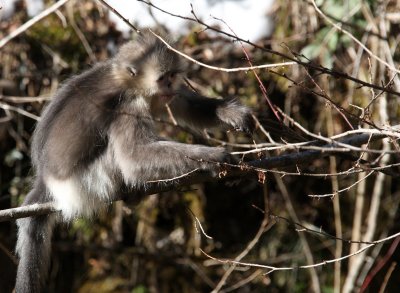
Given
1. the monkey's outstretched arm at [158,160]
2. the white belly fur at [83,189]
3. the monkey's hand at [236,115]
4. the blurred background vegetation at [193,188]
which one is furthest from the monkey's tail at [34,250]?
Answer: the blurred background vegetation at [193,188]

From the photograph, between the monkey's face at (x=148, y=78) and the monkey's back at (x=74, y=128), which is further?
the monkey's face at (x=148, y=78)

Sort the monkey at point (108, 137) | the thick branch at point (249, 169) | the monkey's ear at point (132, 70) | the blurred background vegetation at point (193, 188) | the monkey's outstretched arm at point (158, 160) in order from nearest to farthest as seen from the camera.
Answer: the thick branch at point (249, 169), the monkey's outstretched arm at point (158, 160), the monkey at point (108, 137), the monkey's ear at point (132, 70), the blurred background vegetation at point (193, 188)

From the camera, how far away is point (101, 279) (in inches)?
284

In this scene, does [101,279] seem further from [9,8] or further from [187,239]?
[9,8]

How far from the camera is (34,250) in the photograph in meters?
4.39

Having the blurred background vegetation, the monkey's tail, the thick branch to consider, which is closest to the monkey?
the monkey's tail

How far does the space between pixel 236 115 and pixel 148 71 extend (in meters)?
0.72

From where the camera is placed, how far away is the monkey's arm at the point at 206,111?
4699mm

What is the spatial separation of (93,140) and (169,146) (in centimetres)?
61

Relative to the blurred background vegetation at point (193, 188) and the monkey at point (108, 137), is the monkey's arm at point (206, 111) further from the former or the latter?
the blurred background vegetation at point (193, 188)

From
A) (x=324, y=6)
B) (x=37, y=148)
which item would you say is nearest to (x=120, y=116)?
(x=37, y=148)

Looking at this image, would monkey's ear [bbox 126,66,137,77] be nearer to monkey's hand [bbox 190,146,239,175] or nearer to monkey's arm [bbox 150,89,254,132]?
monkey's arm [bbox 150,89,254,132]

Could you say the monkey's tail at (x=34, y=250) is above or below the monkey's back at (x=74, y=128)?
below

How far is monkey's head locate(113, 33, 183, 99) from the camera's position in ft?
16.0
